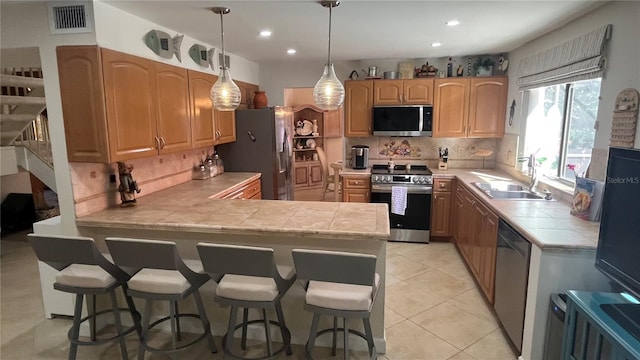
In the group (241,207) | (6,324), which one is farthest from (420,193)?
(6,324)

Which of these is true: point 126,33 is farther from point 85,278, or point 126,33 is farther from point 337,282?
point 337,282

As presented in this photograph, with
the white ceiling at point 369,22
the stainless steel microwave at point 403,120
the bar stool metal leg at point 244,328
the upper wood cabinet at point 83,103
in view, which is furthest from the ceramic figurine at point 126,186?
the stainless steel microwave at point 403,120

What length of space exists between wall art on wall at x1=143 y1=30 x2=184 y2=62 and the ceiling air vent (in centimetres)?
53

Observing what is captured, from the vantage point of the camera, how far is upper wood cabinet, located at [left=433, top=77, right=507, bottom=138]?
4414 mm

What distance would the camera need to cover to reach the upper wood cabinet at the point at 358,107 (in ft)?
15.2

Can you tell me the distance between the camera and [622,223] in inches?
64.0

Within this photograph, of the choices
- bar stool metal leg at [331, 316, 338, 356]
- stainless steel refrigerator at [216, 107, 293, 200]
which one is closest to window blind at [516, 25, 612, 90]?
bar stool metal leg at [331, 316, 338, 356]

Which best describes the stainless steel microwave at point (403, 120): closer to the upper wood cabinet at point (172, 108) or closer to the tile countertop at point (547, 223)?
the tile countertop at point (547, 223)

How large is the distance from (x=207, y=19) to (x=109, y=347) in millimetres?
2584

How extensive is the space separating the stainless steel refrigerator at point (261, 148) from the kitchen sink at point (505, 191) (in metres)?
2.39

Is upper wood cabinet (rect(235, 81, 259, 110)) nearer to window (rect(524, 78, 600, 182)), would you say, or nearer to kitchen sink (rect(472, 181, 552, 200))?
kitchen sink (rect(472, 181, 552, 200))

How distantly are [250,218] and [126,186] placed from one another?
1.12 m

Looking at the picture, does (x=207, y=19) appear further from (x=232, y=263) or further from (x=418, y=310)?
(x=418, y=310)

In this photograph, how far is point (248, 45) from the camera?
386 cm
